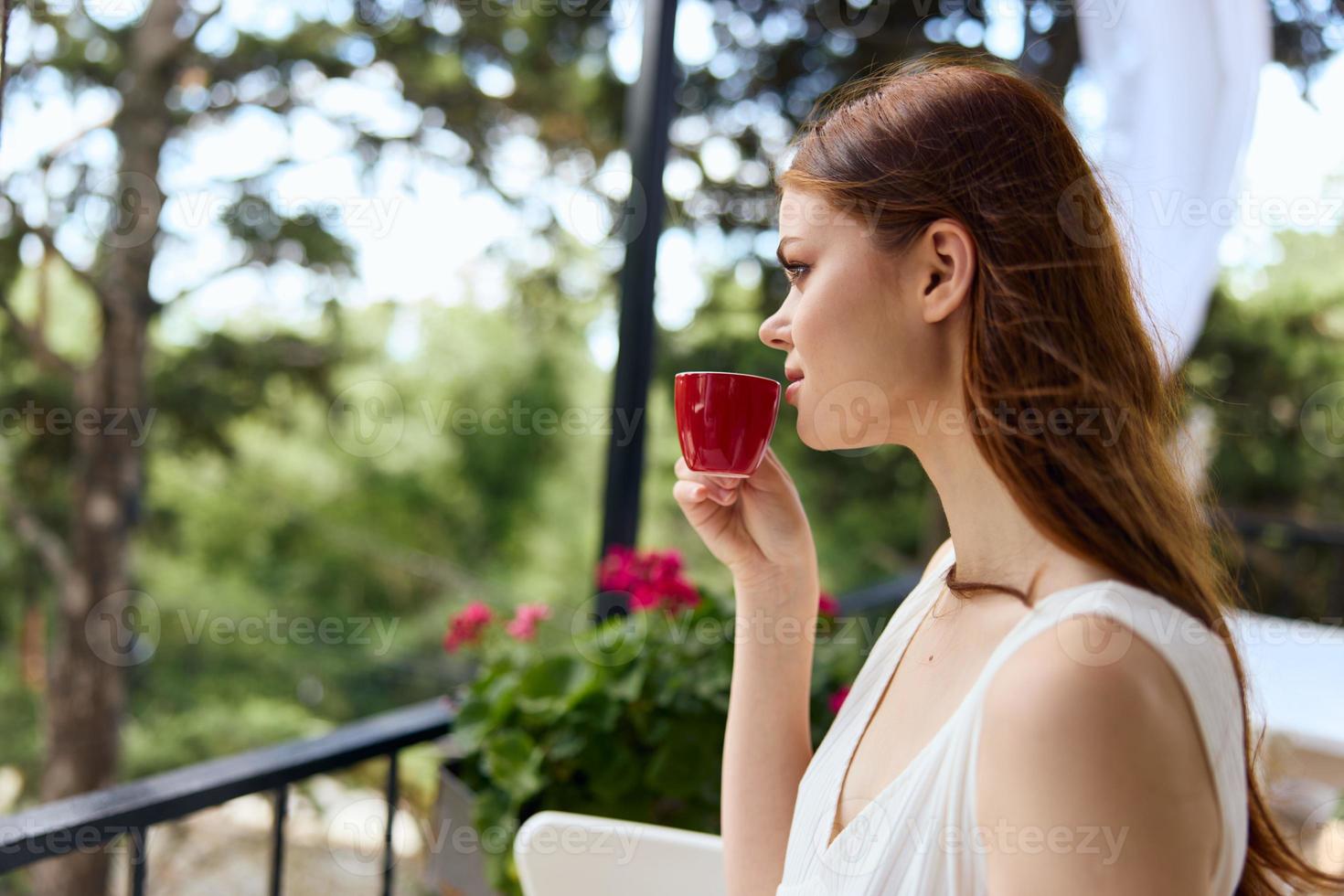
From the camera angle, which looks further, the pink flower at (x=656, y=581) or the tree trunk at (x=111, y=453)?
the tree trunk at (x=111, y=453)

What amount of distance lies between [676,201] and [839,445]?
12.4 ft

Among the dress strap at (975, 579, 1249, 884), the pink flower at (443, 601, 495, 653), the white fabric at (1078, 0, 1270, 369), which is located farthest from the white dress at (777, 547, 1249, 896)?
the white fabric at (1078, 0, 1270, 369)

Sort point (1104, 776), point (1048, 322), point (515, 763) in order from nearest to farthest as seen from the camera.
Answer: point (1104, 776), point (1048, 322), point (515, 763)

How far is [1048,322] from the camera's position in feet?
2.32

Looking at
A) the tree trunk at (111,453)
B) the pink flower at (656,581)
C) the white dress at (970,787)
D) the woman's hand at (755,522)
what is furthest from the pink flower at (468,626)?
the tree trunk at (111,453)

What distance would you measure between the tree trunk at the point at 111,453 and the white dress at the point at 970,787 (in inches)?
225

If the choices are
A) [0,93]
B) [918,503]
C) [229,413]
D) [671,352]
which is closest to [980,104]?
[0,93]

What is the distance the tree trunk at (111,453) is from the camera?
5492mm

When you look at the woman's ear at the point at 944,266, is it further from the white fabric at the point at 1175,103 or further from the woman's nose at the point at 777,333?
the white fabric at the point at 1175,103

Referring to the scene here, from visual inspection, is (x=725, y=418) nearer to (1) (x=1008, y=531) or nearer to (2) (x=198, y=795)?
(1) (x=1008, y=531)

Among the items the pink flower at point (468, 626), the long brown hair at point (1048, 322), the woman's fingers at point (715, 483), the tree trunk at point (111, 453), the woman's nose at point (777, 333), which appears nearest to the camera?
the long brown hair at point (1048, 322)

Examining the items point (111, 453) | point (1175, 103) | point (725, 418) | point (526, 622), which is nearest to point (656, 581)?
point (526, 622)

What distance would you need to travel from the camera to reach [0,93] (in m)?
0.75

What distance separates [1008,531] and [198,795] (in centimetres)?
95
